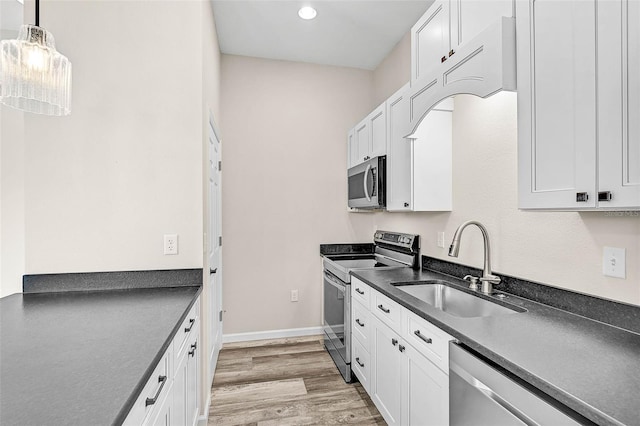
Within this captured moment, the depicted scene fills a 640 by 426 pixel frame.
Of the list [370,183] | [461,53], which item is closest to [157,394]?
[461,53]

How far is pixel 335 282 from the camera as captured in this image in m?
2.97

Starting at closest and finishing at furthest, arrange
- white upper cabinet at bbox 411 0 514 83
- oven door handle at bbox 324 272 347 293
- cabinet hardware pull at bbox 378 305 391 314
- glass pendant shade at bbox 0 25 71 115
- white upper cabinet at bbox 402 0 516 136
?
glass pendant shade at bbox 0 25 71 115 → white upper cabinet at bbox 402 0 516 136 → white upper cabinet at bbox 411 0 514 83 → cabinet hardware pull at bbox 378 305 391 314 → oven door handle at bbox 324 272 347 293

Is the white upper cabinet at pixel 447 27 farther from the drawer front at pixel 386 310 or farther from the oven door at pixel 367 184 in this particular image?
the drawer front at pixel 386 310

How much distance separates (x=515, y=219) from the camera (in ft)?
5.88

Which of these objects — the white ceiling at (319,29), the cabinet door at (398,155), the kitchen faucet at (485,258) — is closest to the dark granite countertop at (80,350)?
the kitchen faucet at (485,258)

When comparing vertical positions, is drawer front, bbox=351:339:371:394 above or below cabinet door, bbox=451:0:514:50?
below

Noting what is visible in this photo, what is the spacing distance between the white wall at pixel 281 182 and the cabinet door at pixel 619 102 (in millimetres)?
2757

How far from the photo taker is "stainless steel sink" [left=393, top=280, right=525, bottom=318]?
70.3 inches

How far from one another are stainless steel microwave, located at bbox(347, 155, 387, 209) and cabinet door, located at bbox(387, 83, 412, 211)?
0.06 metres

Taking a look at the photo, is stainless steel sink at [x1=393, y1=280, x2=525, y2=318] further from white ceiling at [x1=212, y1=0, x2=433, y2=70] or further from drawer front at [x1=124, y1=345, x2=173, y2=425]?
white ceiling at [x1=212, y1=0, x2=433, y2=70]

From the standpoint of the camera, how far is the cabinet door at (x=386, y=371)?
1821mm

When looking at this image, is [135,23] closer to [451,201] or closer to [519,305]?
[451,201]

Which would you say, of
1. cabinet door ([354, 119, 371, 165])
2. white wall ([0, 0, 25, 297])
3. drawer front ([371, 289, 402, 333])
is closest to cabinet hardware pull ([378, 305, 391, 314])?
drawer front ([371, 289, 402, 333])

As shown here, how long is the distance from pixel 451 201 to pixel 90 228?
2.27m
